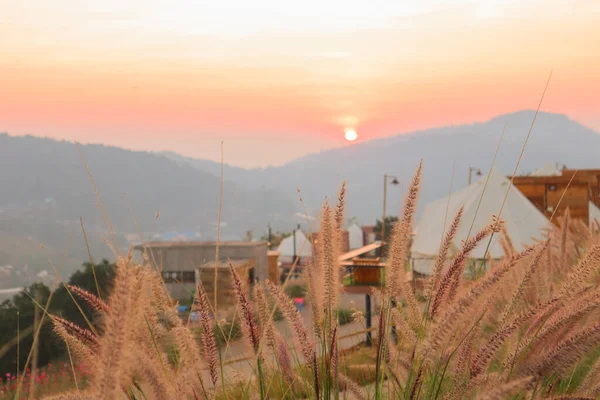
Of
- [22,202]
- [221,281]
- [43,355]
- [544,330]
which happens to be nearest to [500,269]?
[544,330]

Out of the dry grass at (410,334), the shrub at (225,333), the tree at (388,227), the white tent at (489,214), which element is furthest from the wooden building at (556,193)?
the dry grass at (410,334)

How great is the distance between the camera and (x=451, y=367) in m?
1.73

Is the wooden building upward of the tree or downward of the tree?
upward

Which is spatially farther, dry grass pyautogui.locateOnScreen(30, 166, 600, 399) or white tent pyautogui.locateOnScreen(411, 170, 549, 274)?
white tent pyautogui.locateOnScreen(411, 170, 549, 274)

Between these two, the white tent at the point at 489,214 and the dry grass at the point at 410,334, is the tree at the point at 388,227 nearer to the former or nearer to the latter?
the dry grass at the point at 410,334

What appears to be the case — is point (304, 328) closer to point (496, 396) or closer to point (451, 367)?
point (451, 367)

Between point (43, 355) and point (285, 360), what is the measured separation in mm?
15126

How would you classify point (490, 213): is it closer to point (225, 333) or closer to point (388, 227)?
point (388, 227)

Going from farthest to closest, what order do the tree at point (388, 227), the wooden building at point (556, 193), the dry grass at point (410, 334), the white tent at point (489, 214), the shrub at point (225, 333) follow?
the wooden building at point (556, 193) → the white tent at point (489, 214) → the tree at point (388, 227) → the shrub at point (225, 333) → the dry grass at point (410, 334)

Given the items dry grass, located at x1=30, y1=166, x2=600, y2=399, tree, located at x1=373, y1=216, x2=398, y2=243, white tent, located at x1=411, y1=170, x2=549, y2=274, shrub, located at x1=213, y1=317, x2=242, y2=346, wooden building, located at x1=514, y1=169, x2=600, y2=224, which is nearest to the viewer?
dry grass, located at x1=30, y1=166, x2=600, y2=399

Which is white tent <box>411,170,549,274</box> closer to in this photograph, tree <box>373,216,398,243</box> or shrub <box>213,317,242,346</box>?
tree <box>373,216,398,243</box>

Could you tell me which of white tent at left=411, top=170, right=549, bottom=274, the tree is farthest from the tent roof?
the tree

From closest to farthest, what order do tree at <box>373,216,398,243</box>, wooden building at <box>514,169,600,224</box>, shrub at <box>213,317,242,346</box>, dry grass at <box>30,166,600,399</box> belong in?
1. dry grass at <box>30,166,600,399</box>
2. shrub at <box>213,317,242,346</box>
3. tree at <box>373,216,398,243</box>
4. wooden building at <box>514,169,600,224</box>

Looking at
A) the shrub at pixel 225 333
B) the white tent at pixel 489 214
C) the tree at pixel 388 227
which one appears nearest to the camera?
the shrub at pixel 225 333
